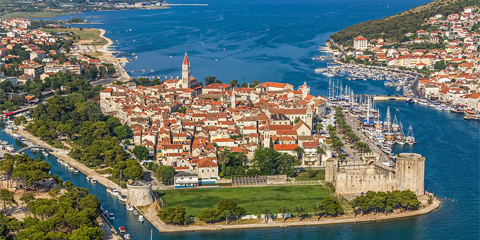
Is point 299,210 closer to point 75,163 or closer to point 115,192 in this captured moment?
point 115,192

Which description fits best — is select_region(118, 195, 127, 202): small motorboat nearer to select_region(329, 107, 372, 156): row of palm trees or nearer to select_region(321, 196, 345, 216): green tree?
select_region(321, 196, 345, 216): green tree

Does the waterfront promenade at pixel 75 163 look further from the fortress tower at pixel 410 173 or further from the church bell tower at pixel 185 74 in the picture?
the church bell tower at pixel 185 74

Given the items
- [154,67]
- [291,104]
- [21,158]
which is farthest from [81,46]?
[21,158]

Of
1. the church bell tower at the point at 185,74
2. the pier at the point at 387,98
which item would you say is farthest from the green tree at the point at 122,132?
the pier at the point at 387,98

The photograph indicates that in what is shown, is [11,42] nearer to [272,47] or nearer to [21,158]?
[272,47]

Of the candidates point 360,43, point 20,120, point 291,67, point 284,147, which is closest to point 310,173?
point 284,147

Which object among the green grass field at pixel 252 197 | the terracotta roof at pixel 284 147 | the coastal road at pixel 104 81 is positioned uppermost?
the coastal road at pixel 104 81
